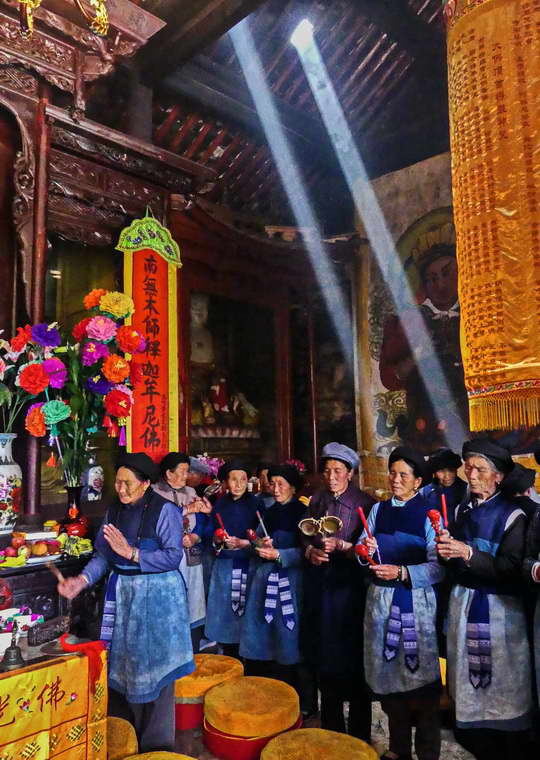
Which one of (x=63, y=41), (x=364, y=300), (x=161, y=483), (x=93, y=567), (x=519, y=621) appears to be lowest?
(x=519, y=621)

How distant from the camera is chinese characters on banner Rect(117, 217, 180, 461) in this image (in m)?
4.30

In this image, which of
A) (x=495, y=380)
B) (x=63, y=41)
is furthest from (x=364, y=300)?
(x=63, y=41)

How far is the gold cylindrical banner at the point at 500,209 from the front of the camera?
3.28 meters

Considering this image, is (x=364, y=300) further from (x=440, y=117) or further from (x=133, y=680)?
(x=133, y=680)

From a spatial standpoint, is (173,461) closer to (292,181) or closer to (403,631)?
(403,631)

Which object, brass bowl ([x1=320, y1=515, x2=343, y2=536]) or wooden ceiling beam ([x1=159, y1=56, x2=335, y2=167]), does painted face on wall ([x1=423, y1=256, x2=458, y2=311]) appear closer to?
wooden ceiling beam ([x1=159, y1=56, x2=335, y2=167])

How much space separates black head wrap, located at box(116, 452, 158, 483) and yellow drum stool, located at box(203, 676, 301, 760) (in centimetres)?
106

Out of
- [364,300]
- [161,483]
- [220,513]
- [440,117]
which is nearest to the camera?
[220,513]

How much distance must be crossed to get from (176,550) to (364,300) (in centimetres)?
509

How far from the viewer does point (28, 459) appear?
3541mm

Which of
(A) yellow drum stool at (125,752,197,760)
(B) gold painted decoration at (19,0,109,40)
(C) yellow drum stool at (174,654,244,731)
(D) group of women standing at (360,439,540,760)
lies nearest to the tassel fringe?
(D) group of women standing at (360,439,540,760)

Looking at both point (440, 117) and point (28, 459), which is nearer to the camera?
point (28, 459)

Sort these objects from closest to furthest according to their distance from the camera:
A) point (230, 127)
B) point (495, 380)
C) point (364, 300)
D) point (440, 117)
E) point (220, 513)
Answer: point (495, 380) < point (220, 513) < point (230, 127) < point (440, 117) < point (364, 300)

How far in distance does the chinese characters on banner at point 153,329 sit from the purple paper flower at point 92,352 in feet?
3.08
